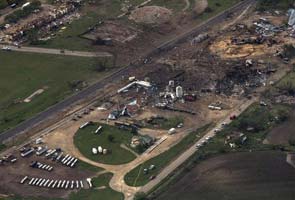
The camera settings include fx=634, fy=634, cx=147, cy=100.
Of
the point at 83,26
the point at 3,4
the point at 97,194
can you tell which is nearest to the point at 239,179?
the point at 97,194

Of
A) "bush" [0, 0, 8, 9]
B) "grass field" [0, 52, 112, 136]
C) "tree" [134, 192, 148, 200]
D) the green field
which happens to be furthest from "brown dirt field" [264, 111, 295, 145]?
"bush" [0, 0, 8, 9]

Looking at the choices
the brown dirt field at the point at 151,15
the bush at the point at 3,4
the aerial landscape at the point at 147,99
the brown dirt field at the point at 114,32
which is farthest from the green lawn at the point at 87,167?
the bush at the point at 3,4

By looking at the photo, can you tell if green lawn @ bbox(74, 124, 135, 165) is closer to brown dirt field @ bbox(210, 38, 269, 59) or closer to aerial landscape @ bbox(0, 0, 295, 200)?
aerial landscape @ bbox(0, 0, 295, 200)

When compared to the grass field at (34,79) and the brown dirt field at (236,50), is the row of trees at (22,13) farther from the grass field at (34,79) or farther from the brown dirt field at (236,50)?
the brown dirt field at (236,50)

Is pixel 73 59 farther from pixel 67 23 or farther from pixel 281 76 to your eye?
pixel 281 76

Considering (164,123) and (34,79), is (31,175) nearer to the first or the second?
(164,123)

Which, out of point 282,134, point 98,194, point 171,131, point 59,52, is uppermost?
point 98,194
